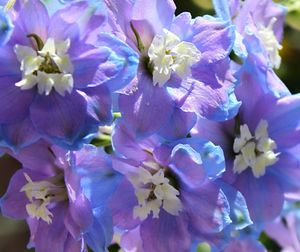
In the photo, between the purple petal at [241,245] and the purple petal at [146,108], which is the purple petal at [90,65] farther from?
the purple petal at [241,245]

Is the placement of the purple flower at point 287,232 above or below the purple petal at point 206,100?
below

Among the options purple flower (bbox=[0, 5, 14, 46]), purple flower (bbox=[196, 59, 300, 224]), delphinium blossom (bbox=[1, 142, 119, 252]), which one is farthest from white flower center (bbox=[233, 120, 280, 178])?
purple flower (bbox=[0, 5, 14, 46])

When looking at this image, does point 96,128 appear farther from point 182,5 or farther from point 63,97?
point 182,5

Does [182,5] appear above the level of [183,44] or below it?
below

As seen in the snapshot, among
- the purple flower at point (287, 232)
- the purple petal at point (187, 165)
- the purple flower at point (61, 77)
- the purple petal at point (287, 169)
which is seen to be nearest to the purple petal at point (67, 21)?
the purple flower at point (61, 77)

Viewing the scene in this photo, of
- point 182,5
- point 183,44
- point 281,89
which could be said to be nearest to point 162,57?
point 183,44

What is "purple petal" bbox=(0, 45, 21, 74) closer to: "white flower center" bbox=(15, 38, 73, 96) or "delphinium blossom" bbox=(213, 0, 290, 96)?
"white flower center" bbox=(15, 38, 73, 96)

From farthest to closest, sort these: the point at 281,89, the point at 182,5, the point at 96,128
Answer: the point at 182,5 < the point at 281,89 < the point at 96,128
